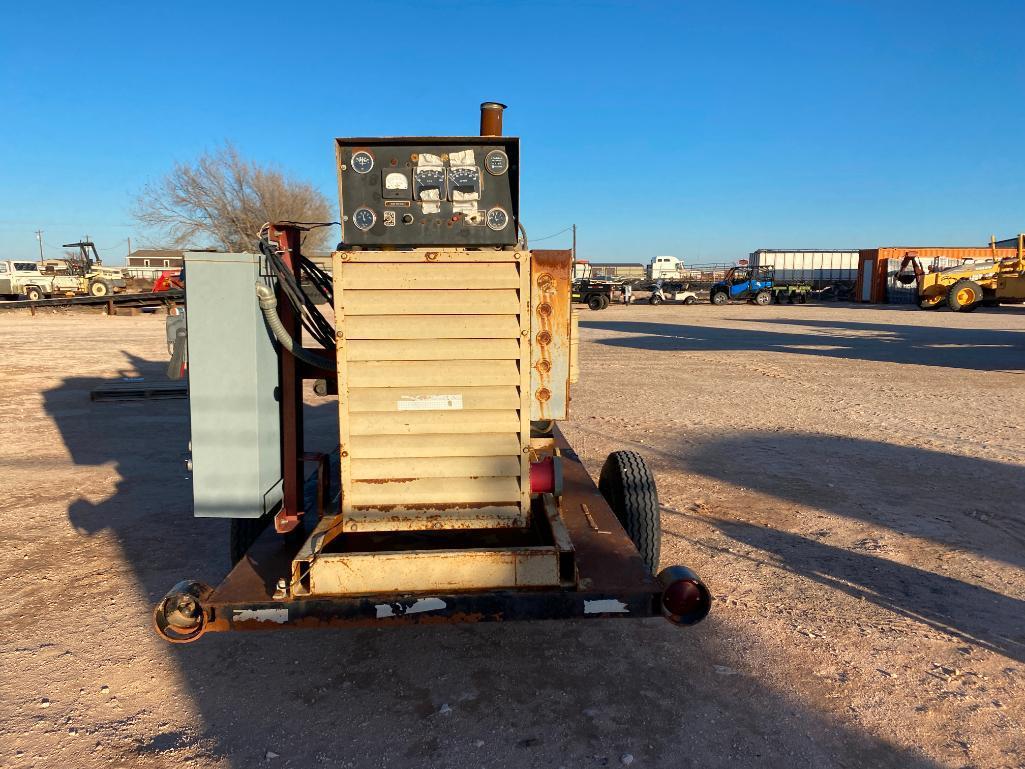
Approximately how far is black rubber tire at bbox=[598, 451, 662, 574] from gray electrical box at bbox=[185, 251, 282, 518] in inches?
77.4

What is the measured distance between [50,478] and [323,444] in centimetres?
239

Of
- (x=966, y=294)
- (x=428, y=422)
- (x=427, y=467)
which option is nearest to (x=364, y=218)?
(x=428, y=422)

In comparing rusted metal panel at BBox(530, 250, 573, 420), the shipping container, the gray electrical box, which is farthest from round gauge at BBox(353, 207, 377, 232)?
the shipping container

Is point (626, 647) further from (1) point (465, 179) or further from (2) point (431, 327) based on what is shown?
(1) point (465, 179)

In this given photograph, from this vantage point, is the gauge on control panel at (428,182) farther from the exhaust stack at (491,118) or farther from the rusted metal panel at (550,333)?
the exhaust stack at (491,118)

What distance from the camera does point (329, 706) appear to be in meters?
2.78

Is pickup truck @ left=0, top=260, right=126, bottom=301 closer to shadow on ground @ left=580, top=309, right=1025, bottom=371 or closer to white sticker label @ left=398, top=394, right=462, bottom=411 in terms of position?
shadow on ground @ left=580, top=309, right=1025, bottom=371

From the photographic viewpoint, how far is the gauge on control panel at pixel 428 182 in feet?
10.1

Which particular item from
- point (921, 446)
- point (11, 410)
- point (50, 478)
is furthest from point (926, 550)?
point (11, 410)

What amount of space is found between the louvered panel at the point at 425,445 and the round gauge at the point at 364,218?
3.17ft

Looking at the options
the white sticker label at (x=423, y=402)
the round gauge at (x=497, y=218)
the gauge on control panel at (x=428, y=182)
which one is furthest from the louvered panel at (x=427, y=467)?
the gauge on control panel at (x=428, y=182)

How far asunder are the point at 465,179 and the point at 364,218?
494 mm

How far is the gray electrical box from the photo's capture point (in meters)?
2.76

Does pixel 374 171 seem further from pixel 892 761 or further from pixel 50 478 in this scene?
pixel 50 478
